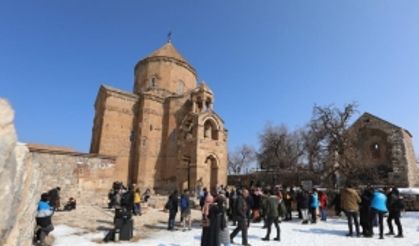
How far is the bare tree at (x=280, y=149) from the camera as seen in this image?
36.3 metres

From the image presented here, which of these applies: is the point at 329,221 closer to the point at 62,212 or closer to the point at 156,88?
the point at 62,212

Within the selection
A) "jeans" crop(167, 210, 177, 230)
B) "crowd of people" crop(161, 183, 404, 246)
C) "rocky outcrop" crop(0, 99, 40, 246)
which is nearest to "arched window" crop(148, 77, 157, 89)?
"crowd of people" crop(161, 183, 404, 246)

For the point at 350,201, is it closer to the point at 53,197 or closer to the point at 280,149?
the point at 53,197

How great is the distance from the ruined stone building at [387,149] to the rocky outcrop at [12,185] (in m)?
→ 26.0

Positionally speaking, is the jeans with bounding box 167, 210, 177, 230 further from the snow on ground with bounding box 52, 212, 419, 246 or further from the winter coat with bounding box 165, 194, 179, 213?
the snow on ground with bounding box 52, 212, 419, 246

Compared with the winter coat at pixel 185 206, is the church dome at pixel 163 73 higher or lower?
higher

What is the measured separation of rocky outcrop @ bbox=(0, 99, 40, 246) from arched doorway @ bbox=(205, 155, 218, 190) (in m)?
23.0

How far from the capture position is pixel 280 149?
39.9 m

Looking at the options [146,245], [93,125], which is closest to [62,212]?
[146,245]

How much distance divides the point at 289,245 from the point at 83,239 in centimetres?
640

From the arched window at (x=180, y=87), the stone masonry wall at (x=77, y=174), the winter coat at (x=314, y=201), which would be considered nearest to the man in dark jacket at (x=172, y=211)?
the winter coat at (x=314, y=201)

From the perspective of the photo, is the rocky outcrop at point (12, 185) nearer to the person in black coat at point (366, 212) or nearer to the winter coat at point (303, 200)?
the person in black coat at point (366, 212)

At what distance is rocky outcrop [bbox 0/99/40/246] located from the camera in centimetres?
343

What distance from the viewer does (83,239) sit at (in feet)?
29.9
